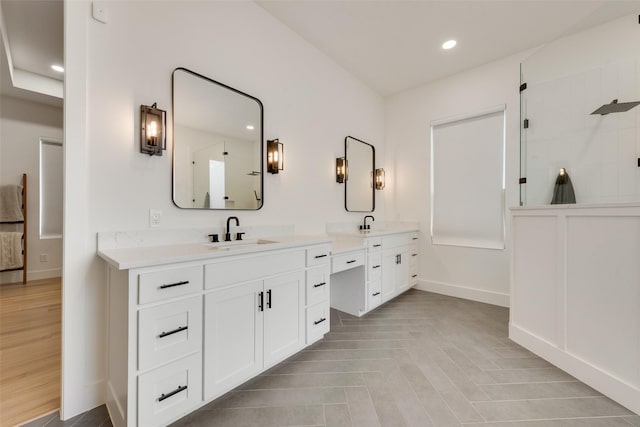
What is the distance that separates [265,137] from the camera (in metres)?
2.46

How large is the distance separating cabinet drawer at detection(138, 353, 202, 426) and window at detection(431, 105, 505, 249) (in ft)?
11.3

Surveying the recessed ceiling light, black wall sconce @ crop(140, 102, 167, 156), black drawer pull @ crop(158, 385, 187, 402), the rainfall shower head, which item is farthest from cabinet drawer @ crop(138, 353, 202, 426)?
the rainfall shower head

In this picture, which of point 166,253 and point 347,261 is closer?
point 166,253

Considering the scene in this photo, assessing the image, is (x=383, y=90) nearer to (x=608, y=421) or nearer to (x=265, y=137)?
(x=265, y=137)

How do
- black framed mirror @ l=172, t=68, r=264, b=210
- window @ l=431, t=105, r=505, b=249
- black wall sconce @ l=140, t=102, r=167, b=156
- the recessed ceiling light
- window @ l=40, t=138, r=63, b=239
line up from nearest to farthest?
black wall sconce @ l=140, t=102, r=167, b=156, black framed mirror @ l=172, t=68, r=264, b=210, the recessed ceiling light, window @ l=431, t=105, r=505, b=249, window @ l=40, t=138, r=63, b=239

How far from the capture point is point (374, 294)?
2.87 m

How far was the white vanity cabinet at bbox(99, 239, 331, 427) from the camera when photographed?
3.84 feet

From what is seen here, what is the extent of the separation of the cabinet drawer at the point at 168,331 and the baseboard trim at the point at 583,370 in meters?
2.54

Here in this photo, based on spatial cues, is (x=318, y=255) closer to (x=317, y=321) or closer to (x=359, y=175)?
(x=317, y=321)

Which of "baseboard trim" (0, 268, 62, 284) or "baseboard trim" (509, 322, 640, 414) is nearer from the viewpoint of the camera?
"baseboard trim" (509, 322, 640, 414)

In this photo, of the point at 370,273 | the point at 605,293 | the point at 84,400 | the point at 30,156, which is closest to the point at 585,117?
the point at 605,293

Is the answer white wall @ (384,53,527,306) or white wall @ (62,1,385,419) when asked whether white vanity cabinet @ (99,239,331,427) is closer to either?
white wall @ (62,1,385,419)

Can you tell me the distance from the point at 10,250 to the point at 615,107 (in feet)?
24.3

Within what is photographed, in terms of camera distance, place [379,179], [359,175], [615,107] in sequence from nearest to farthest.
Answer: [615,107], [359,175], [379,179]
